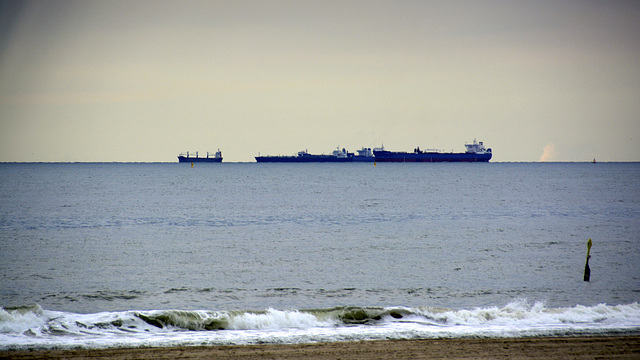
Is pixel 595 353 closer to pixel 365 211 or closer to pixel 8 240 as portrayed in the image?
pixel 8 240

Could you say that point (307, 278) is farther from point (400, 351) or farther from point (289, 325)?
point (400, 351)

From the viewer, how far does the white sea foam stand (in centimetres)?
1062

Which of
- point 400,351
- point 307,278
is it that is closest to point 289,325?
point 400,351

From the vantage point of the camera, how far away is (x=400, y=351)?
9602 millimetres

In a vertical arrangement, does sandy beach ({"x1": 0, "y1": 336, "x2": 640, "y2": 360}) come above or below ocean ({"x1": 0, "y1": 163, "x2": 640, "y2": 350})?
above

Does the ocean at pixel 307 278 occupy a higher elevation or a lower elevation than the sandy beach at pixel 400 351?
lower

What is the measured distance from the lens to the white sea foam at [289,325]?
10.6 m

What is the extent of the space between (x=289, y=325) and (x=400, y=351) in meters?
3.46

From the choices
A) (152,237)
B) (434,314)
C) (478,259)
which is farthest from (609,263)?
(152,237)

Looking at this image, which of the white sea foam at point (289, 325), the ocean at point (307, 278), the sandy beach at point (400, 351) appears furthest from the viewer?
the ocean at point (307, 278)

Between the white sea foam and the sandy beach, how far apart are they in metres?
0.43

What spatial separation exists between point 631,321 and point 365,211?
36.1 meters

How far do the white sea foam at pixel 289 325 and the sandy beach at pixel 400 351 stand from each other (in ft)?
1.40

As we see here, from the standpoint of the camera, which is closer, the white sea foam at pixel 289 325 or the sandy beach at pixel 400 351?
the sandy beach at pixel 400 351
